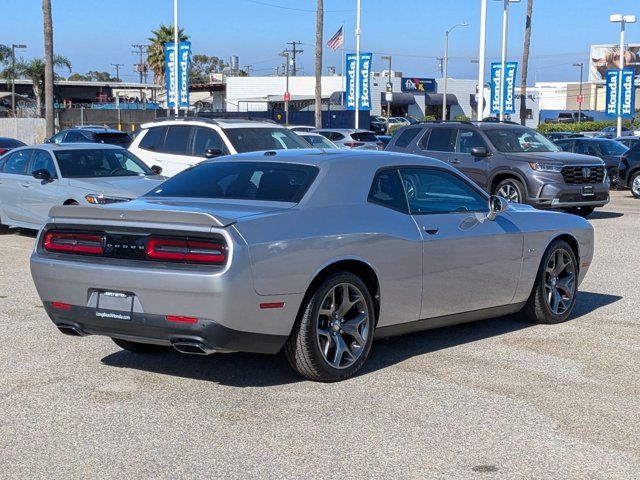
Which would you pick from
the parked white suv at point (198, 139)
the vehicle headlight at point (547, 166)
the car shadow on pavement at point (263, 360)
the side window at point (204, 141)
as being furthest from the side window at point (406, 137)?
the car shadow on pavement at point (263, 360)

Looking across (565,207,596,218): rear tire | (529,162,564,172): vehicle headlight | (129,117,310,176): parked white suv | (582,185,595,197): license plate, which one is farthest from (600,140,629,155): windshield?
(129,117,310,176): parked white suv

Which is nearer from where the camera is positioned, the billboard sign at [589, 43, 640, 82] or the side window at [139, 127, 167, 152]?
the side window at [139, 127, 167, 152]

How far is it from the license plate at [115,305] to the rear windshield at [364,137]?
30.5 metres

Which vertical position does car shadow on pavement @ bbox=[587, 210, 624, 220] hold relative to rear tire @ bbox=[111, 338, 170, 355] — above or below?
below

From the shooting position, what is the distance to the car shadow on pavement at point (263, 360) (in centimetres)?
692

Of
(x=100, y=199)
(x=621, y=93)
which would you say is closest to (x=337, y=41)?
(x=621, y=93)

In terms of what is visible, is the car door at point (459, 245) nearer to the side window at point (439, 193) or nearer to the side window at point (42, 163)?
the side window at point (439, 193)

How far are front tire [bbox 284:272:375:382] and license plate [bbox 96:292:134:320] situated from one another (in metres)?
1.04

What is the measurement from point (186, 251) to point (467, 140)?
13.8 metres

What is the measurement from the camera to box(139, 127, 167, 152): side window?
1789 centimetres

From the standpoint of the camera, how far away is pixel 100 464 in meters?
5.14

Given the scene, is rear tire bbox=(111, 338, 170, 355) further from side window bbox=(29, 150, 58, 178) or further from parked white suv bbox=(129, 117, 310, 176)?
parked white suv bbox=(129, 117, 310, 176)

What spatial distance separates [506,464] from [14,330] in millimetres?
4852

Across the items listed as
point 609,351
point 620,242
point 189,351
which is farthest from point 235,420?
point 620,242
